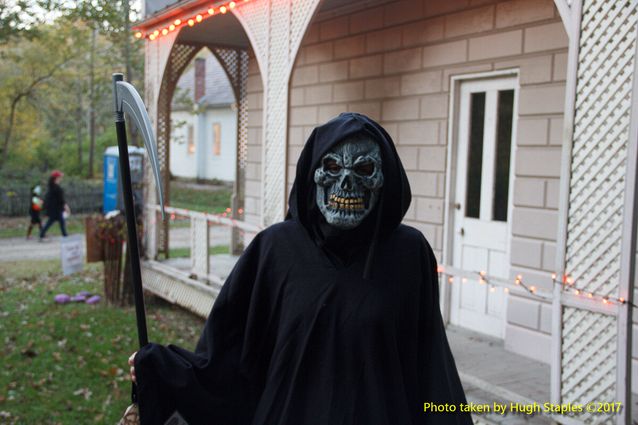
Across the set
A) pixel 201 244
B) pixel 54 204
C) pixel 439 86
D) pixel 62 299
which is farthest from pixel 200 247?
pixel 54 204

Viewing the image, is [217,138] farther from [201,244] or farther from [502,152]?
[502,152]

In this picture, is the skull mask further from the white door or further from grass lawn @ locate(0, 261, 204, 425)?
the white door

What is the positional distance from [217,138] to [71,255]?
23.6m

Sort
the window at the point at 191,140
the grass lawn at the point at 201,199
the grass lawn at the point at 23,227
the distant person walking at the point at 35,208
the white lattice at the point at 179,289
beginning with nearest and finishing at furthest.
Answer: the white lattice at the point at 179,289
the distant person walking at the point at 35,208
the grass lawn at the point at 23,227
the grass lawn at the point at 201,199
the window at the point at 191,140

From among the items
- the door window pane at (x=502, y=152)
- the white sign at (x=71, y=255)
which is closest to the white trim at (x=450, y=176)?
the door window pane at (x=502, y=152)

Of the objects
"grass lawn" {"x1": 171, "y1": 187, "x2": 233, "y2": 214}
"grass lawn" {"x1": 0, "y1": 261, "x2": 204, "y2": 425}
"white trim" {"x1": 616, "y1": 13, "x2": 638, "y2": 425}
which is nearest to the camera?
"white trim" {"x1": 616, "y1": 13, "x2": 638, "y2": 425}

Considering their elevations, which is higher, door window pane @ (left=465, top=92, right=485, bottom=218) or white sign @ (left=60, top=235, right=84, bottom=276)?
door window pane @ (left=465, top=92, right=485, bottom=218)

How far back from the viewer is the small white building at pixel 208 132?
3117cm

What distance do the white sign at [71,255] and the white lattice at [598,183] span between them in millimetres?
6910

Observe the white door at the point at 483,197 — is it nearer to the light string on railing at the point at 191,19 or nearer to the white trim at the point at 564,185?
the white trim at the point at 564,185

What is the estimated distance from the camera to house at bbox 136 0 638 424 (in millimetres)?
3748

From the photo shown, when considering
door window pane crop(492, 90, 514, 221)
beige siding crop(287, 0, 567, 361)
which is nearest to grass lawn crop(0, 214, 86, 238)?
beige siding crop(287, 0, 567, 361)

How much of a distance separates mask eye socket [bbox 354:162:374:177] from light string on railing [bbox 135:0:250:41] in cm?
546

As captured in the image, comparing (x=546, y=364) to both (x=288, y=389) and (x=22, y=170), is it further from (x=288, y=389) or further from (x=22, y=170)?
(x=22, y=170)
